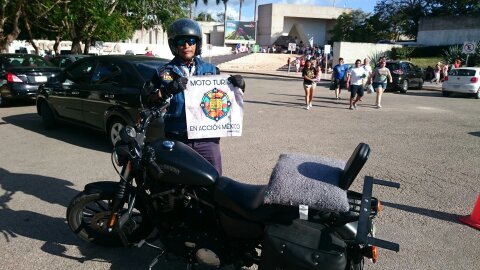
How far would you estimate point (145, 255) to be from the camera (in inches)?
139

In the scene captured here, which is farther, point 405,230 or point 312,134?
point 312,134

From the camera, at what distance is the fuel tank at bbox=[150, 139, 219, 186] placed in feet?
8.95

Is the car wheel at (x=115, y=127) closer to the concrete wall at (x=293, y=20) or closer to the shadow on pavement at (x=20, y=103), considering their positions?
the shadow on pavement at (x=20, y=103)

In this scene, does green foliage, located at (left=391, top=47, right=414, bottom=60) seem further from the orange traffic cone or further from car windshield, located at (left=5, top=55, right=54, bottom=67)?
the orange traffic cone

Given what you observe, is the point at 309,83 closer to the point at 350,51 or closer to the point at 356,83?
the point at 356,83

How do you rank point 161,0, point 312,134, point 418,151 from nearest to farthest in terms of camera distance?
point 418,151
point 312,134
point 161,0

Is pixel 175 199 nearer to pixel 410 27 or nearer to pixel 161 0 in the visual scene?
pixel 161 0

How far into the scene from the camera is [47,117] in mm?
8438

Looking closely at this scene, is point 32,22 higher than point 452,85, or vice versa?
point 32,22

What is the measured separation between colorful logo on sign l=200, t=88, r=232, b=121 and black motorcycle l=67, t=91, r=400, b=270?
0.35 metres

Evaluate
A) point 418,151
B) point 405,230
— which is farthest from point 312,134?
point 405,230

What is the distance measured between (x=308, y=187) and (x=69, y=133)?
710 centimetres

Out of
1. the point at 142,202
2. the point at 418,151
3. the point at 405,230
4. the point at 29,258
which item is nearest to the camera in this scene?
the point at 142,202

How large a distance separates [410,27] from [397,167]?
56973 millimetres
